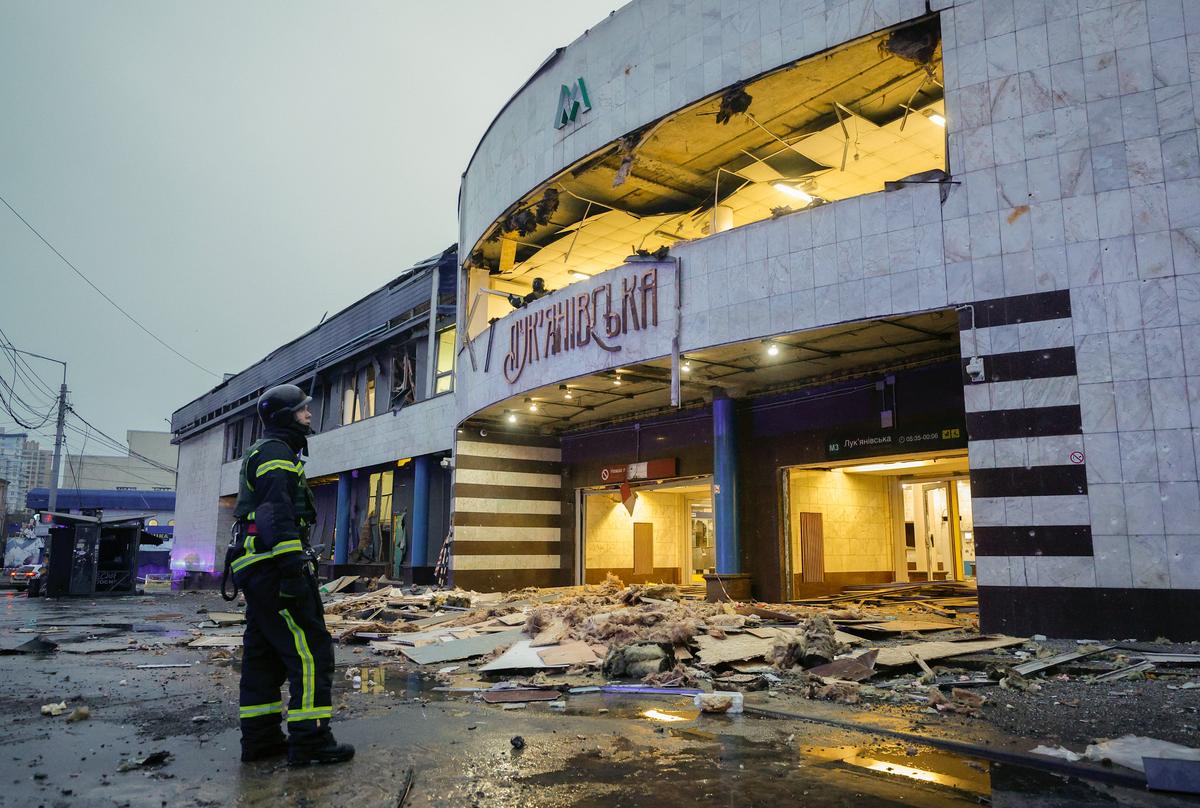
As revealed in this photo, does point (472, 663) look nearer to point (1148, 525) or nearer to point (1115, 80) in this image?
point (1148, 525)

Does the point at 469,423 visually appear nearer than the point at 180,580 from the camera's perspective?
Yes

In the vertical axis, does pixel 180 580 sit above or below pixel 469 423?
below

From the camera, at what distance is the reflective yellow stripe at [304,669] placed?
4.50m

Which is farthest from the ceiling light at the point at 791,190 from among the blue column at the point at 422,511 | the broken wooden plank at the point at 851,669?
the blue column at the point at 422,511

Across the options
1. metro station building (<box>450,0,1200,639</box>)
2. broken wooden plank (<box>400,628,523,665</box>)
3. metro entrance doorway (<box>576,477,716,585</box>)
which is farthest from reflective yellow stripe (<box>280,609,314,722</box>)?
metro entrance doorway (<box>576,477,716,585</box>)

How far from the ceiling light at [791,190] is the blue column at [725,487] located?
4295 mm

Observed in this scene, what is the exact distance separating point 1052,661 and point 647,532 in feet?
50.7

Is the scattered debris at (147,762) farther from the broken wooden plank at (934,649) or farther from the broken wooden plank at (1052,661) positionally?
the broken wooden plank at (1052,661)

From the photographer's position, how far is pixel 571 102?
15078 millimetres

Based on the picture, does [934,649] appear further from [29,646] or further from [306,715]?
[29,646]

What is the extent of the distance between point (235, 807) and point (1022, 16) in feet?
36.9

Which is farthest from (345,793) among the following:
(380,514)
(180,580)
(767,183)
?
(180,580)

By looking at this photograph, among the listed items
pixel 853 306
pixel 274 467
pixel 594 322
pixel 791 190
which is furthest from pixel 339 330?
pixel 274 467

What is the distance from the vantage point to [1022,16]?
9609 mm
